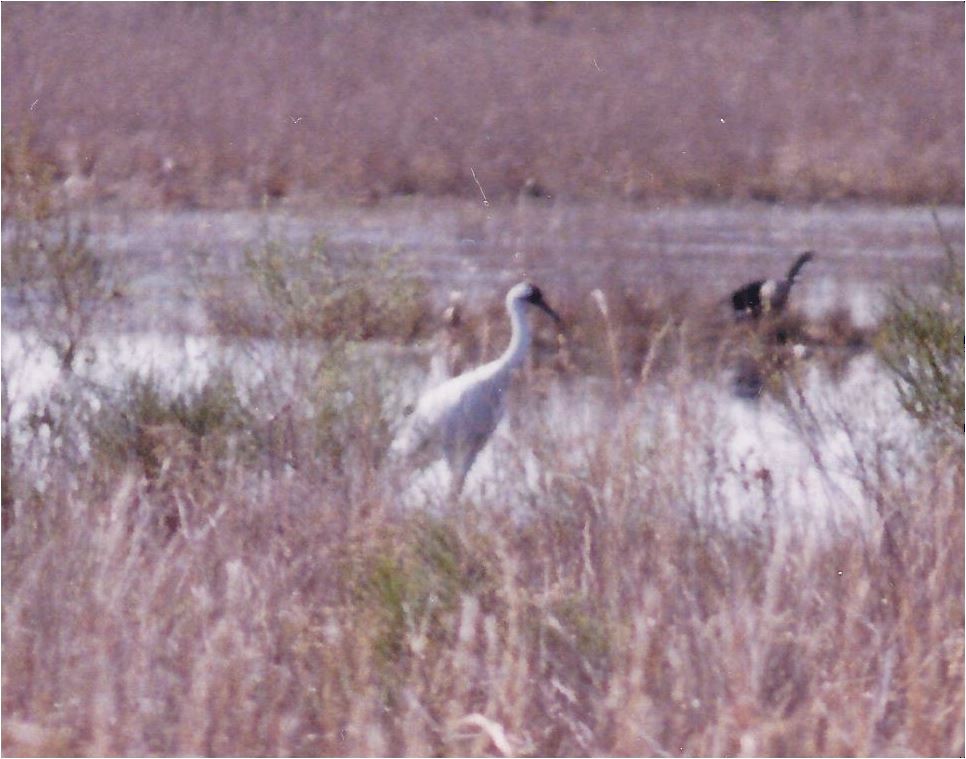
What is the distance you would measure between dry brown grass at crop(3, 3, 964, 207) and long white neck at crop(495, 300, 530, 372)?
29.6 ft

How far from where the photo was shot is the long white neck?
319 inches

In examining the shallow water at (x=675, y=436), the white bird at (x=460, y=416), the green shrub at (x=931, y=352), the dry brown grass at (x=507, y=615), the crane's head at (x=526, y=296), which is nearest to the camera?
the dry brown grass at (x=507, y=615)

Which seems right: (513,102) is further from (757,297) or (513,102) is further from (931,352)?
(931,352)

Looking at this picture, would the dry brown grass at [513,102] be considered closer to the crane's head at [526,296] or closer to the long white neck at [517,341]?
the crane's head at [526,296]

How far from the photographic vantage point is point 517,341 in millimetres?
8430

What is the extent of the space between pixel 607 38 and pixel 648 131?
1823 mm

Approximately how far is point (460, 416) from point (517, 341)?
Result: 0.96 metres

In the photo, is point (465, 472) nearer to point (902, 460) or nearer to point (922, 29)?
point (902, 460)

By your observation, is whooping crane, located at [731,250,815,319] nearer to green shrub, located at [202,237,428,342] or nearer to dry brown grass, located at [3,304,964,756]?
green shrub, located at [202,237,428,342]

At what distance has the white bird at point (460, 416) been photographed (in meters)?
7.11

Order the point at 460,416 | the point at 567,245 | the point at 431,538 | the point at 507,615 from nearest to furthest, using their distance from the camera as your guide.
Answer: the point at 507,615 < the point at 431,538 < the point at 460,416 < the point at 567,245

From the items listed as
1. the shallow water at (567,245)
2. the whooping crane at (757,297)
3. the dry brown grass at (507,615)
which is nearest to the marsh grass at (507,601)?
the dry brown grass at (507,615)

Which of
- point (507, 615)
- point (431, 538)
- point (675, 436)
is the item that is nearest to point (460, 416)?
point (675, 436)

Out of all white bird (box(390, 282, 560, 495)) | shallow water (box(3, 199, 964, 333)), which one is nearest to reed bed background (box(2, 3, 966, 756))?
white bird (box(390, 282, 560, 495))
